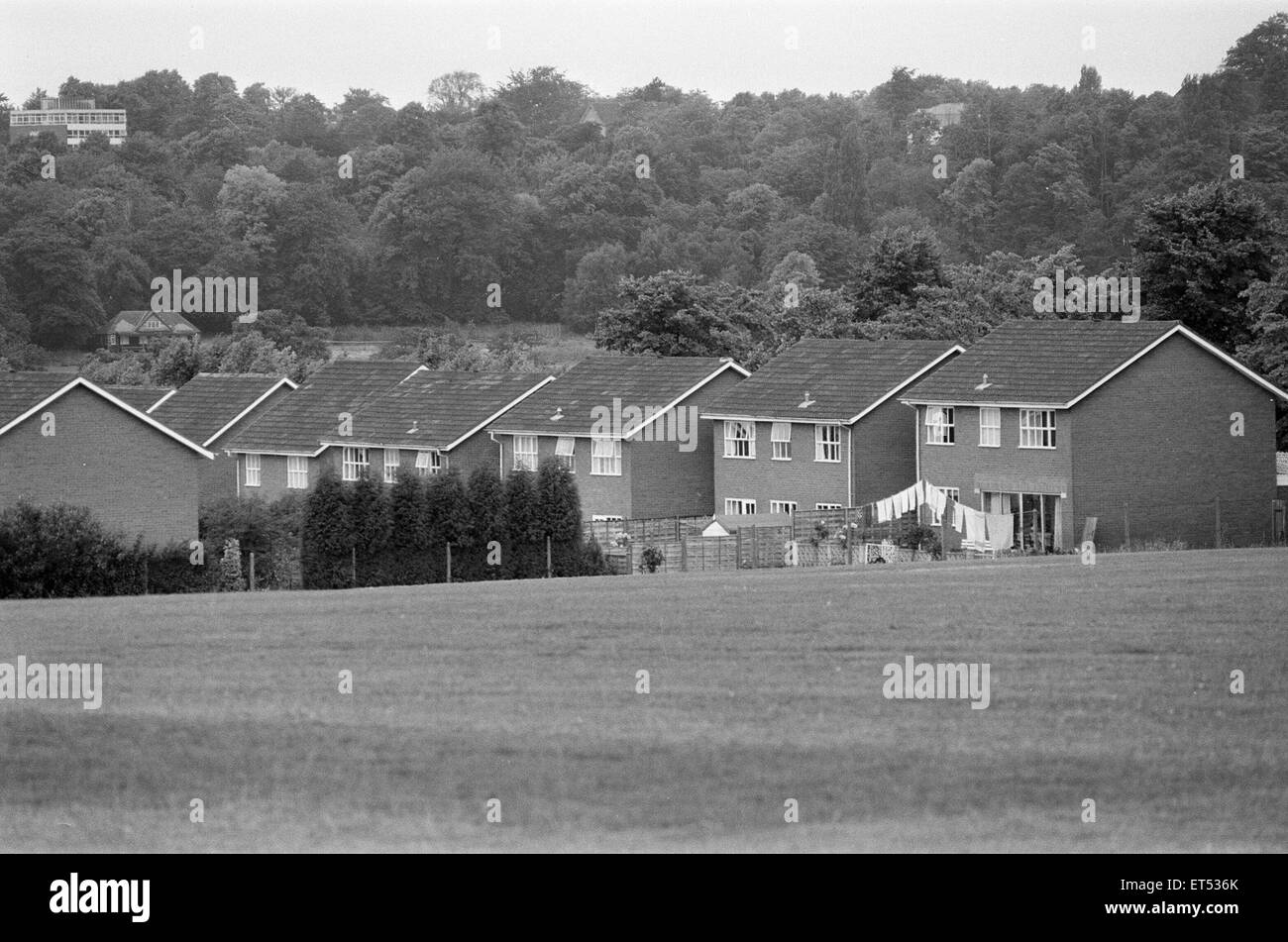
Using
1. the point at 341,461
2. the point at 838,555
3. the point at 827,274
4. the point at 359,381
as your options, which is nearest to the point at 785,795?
the point at 838,555

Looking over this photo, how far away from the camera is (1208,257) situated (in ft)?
248

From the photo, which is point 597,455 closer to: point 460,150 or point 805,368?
point 805,368

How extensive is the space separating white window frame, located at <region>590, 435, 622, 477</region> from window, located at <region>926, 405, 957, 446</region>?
11.5 m

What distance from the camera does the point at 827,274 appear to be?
139 meters

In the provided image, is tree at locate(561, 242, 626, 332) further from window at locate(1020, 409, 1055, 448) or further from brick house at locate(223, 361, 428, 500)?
window at locate(1020, 409, 1055, 448)

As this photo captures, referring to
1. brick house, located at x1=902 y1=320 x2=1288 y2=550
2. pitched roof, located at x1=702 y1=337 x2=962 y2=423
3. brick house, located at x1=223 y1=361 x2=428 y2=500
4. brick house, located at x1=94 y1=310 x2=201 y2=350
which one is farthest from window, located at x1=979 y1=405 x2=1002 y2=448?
brick house, located at x1=94 y1=310 x2=201 y2=350

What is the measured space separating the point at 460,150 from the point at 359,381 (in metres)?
68.4

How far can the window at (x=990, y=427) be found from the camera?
62.2m

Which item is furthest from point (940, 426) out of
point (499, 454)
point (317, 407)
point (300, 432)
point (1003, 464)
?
point (317, 407)

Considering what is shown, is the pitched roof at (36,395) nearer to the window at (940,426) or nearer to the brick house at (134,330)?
the window at (940,426)

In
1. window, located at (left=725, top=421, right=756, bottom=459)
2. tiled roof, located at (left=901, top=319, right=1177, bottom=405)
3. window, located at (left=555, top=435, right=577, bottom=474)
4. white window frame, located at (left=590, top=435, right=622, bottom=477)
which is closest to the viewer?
tiled roof, located at (left=901, top=319, right=1177, bottom=405)

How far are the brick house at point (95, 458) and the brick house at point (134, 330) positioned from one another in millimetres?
56040

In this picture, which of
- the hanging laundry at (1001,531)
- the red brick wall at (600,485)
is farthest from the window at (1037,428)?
the red brick wall at (600,485)

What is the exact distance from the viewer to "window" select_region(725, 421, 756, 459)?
69.1m
